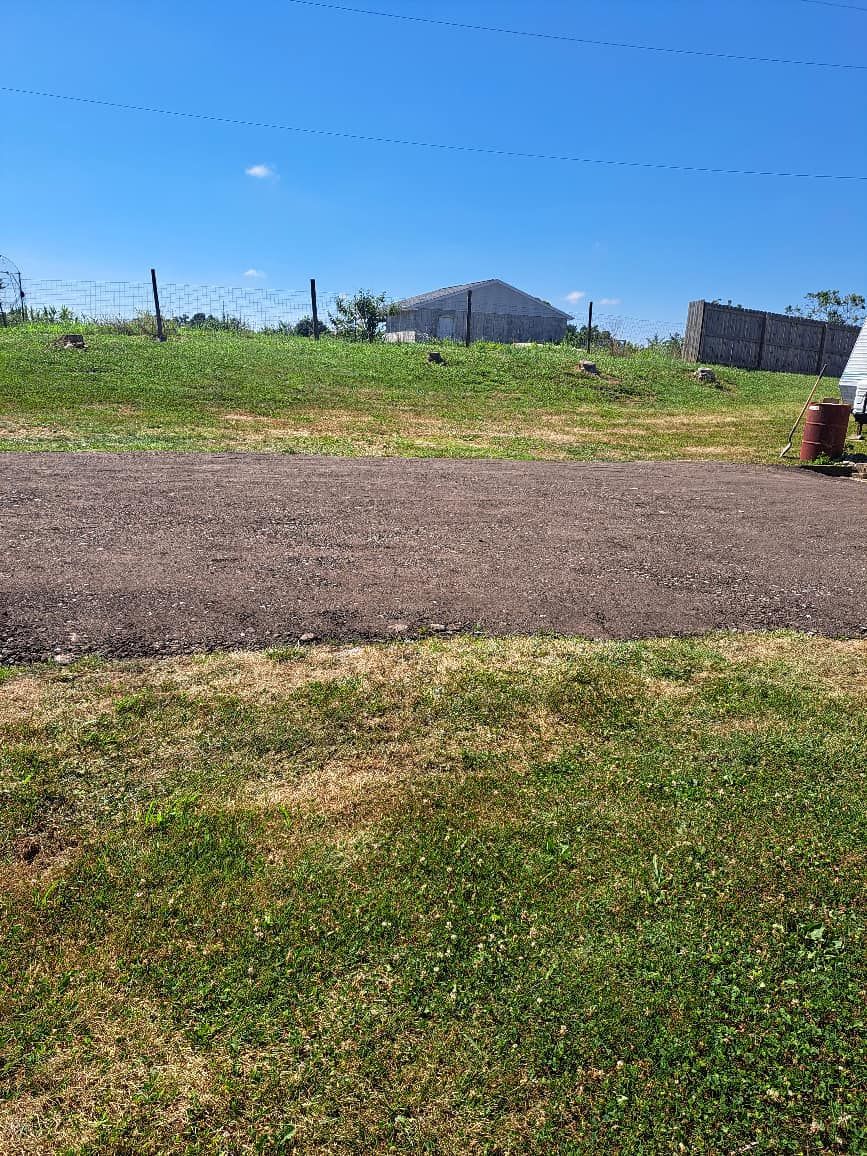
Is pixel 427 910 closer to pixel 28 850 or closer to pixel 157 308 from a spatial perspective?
pixel 28 850

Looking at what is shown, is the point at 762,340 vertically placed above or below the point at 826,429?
above

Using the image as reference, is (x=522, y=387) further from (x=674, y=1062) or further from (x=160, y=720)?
(x=674, y=1062)

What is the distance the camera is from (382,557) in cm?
580

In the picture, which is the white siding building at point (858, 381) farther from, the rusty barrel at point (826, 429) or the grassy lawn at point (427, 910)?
the grassy lawn at point (427, 910)

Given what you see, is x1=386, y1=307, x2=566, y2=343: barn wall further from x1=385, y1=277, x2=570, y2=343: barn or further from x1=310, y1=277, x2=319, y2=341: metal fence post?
x1=310, y1=277, x2=319, y2=341: metal fence post

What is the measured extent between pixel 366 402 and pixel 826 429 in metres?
9.13

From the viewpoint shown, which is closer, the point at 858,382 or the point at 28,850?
the point at 28,850

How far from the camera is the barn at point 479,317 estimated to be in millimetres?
41062

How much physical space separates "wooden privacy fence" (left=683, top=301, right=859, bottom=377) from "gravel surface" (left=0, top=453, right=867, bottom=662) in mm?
19253

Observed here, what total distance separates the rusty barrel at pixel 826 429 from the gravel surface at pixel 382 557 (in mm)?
3942

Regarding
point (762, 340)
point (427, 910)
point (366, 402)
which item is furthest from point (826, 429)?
point (762, 340)

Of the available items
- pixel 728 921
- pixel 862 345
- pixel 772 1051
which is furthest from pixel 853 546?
pixel 862 345

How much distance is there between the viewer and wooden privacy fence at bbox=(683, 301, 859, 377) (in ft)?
86.9

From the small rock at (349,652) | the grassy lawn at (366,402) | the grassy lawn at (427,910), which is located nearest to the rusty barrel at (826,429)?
the grassy lawn at (366,402)
